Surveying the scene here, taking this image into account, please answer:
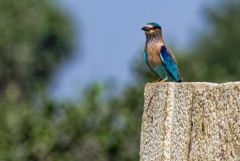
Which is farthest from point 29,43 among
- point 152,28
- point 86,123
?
point 152,28

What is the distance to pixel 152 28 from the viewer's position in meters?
8.55

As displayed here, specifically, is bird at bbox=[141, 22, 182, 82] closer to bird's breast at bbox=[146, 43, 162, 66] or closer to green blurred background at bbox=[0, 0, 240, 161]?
bird's breast at bbox=[146, 43, 162, 66]

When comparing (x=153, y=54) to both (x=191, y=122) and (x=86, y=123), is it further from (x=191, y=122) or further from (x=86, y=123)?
(x=86, y=123)

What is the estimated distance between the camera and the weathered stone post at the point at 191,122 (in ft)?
23.7

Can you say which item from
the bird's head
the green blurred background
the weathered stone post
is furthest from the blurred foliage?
the weathered stone post

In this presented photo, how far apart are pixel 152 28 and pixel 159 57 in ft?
0.81

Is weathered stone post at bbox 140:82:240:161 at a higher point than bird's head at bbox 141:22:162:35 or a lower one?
lower

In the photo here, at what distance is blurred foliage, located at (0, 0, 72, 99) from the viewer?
55469 millimetres

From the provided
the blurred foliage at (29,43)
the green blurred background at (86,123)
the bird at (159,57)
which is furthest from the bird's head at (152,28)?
the blurred foliage at (29,43)

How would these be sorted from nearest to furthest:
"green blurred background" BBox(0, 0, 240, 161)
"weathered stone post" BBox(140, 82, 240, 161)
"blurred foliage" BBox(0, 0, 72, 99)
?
"weathered stone post" BBox(140, 82, 240, 161)
"green blurred background" BBox(0, 0, 240, 161)
"blurred foliage" BBox(0, 0, 72, 99)

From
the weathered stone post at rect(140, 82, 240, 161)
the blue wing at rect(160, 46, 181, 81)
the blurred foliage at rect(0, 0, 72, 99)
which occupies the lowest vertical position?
the blurred foliage at rect(0, 0, 72, 99)

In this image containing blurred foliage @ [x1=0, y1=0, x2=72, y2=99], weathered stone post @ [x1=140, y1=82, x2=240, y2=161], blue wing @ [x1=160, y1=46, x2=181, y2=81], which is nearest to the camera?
weathered stone post @ [x1=140, y1=82, x2=240, y2=161]

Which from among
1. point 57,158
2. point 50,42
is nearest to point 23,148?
point 57,158

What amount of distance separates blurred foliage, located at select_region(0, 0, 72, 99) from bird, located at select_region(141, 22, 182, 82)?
43.5 m
